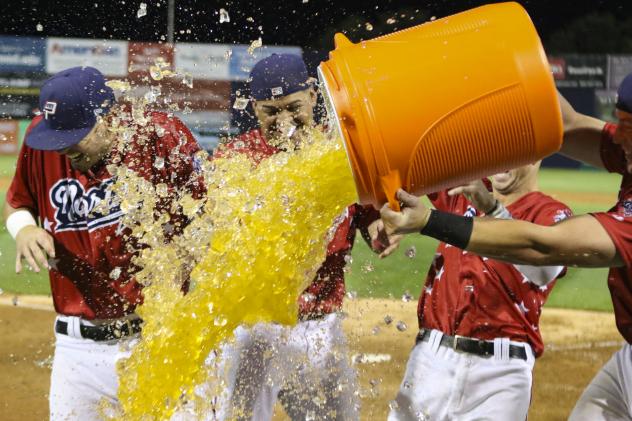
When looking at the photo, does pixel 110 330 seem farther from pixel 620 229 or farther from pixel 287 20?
pixel 287 20

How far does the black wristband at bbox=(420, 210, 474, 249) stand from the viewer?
3094mm

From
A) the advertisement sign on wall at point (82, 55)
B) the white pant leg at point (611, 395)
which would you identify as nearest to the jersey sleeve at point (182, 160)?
the white pant leg at point (611, 395)

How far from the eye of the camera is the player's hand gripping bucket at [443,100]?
9.36 ft

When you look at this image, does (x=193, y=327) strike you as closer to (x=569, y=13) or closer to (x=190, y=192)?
(x=190, y=192)

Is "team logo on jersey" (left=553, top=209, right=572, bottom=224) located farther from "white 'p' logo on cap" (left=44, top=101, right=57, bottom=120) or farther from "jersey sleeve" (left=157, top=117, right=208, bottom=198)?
"white 'p' logo on cap" (left=44, top=101, right=57, bottom=120)

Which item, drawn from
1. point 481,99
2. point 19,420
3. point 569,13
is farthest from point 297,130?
point 569,13

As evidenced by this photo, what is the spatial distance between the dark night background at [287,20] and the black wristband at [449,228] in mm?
16809

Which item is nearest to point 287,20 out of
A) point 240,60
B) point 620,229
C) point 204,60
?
point 204,60

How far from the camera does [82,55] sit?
19.8m

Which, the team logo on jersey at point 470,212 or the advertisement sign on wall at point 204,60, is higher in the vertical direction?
the team logo on jersey at point 470,212

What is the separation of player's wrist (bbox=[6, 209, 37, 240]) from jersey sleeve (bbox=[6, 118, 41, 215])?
0.16 ft

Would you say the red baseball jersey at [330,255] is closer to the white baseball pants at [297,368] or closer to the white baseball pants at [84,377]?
the white baseball pants at [297,368]

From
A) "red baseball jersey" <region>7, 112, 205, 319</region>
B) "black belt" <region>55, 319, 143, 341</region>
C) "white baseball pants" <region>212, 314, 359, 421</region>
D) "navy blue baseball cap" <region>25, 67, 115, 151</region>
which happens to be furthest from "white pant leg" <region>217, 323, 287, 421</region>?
"navy blue baseball cap" <region>25, 67, 115, 151</region>

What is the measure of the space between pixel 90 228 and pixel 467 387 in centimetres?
185
